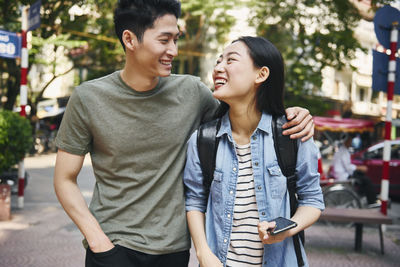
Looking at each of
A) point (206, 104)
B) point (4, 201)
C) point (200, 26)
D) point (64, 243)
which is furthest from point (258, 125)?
point (200, 26)

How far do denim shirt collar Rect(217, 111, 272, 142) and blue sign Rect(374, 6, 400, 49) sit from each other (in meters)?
5.53

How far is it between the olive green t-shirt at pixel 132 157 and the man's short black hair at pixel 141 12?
0.89ft

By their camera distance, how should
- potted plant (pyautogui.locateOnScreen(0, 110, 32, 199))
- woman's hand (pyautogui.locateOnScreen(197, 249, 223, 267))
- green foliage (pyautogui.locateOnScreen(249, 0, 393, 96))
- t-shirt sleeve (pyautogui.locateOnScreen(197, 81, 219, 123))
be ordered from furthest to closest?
green foliage (pyautogui.locateOnScreen(249, 0, 393, 96)) → potted plant (pyautogui.locateOnScreen(0, 110, 32, 199)) → t-shirt sleeve (pyautogui.locateOnScreen(197, 81, 219, 123)) → woman's hand (pyautogui.locateOnScreen(197, 249, 223, 267))

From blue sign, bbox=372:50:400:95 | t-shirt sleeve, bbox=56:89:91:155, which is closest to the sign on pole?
blue sign, bbox=372:50:400:95

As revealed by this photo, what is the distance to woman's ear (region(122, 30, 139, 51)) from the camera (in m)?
2.19

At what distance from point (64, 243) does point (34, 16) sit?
156 inches

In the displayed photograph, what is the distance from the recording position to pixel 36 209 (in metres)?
7.91

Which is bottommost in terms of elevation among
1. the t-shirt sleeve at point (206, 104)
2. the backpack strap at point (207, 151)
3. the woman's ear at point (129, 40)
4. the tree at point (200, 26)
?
the backpack strap at point (207, 151)

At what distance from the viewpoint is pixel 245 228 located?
80.5 inches

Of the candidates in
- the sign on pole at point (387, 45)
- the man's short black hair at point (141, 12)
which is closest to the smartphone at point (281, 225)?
the man's short black hair at point (141, 12)

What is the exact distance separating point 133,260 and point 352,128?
8.40m

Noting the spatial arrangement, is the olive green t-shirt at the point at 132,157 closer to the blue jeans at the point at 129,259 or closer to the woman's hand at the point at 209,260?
the blue jeans at the point at 129,259

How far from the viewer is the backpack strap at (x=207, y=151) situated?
211 centimetres

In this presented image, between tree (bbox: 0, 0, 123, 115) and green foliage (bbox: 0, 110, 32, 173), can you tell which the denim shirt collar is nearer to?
green foliage (bbox: 0, 110, 32, 173)
